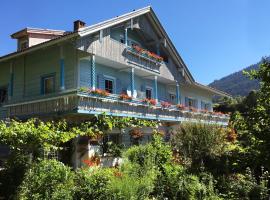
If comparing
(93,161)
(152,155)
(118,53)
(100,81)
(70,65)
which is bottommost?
(93,161)

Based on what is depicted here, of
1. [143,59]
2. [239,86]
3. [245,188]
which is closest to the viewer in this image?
[245,188]

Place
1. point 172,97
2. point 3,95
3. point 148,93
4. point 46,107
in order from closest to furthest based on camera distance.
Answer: point 46,107
point 3,95
point 148,93
point 172,97

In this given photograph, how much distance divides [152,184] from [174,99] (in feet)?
70.7

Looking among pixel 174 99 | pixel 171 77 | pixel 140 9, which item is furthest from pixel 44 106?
pixel 174 99

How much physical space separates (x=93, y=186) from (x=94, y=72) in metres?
10.8

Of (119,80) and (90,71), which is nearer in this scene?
(90,71)

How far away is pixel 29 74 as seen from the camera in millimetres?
21172

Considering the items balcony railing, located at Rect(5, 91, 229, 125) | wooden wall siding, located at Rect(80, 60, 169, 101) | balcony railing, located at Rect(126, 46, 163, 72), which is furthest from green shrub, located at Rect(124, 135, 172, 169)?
balcony railing, located at Rect(126, 46, 163, 72)

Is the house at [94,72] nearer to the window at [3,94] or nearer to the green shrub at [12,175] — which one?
the window at [3,94]

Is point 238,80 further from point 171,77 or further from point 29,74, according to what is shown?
point 29,74

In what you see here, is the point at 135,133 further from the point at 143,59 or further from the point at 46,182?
the point at 46,182

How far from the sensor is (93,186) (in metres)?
8.94

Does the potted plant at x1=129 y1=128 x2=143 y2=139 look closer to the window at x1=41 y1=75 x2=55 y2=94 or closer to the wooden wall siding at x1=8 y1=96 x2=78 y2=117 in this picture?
the window at x1=41 y1=75 x2=55 y2=94

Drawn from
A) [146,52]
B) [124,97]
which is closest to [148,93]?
[146,52]
